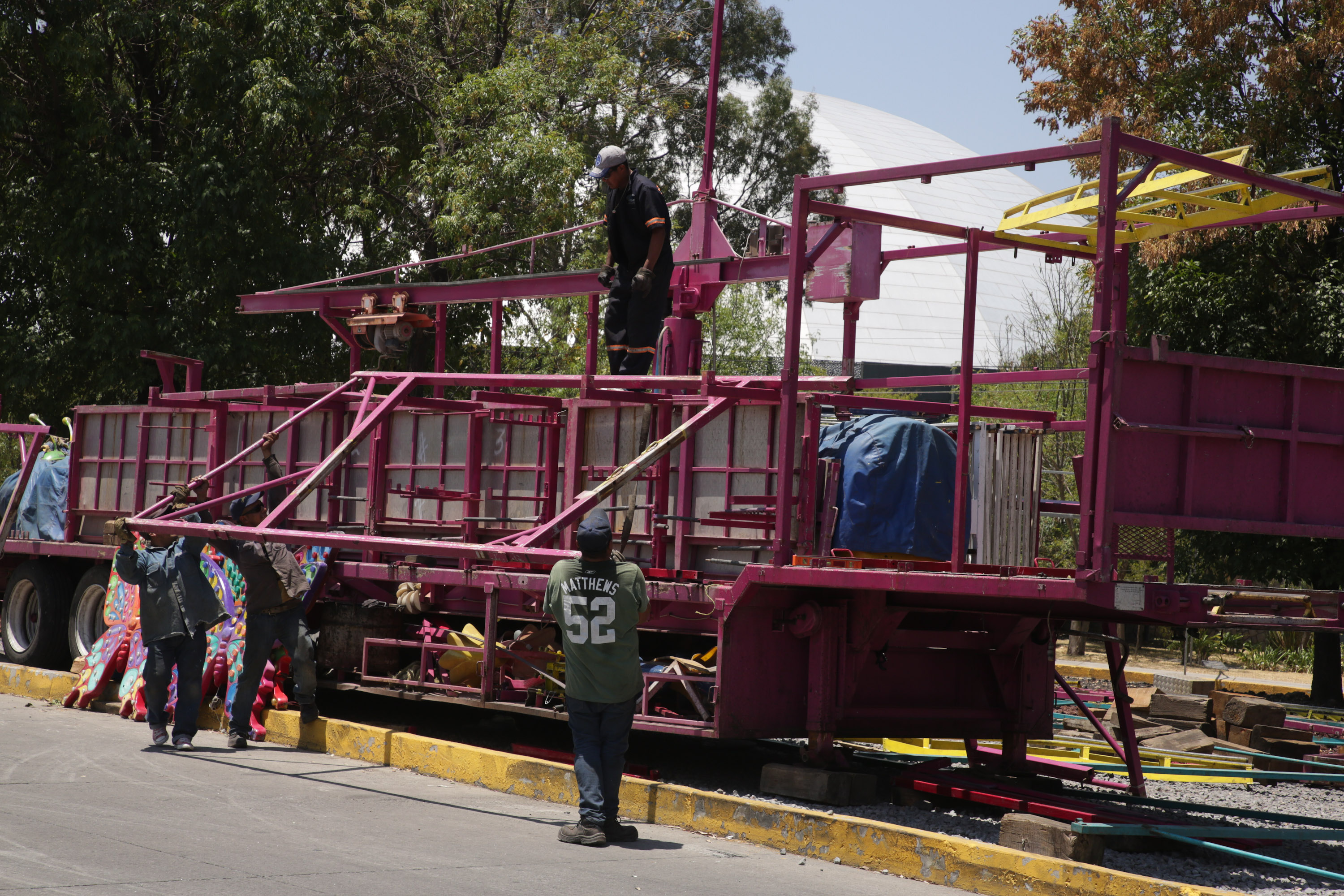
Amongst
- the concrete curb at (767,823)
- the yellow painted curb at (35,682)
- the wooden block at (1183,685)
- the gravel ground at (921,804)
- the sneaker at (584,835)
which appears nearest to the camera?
the concrete curb at (767,823)

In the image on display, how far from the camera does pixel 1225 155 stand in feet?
29.2

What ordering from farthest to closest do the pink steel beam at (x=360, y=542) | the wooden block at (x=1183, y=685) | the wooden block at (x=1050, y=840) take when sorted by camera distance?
the wooden block at (x=1183, y=685)
the pink steel beam at (x=360, y=542)
the wooden block at (x=1050, y=840)

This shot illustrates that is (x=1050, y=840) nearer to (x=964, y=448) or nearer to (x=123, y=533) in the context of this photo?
(x=964, y=448)

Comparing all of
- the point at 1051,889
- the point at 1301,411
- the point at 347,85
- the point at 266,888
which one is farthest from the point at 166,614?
the point at 347,85

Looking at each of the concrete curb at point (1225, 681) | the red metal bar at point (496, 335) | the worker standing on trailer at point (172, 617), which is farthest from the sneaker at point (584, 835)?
the concrete curb at point (1225, 681)

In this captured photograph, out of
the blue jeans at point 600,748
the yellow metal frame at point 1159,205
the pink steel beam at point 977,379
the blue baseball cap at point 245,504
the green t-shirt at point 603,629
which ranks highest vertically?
the yellow metal frame at point 1159,205

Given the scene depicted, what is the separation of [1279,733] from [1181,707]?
126cm

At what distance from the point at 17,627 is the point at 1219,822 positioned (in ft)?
40.7

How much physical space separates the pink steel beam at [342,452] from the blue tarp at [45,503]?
564cm

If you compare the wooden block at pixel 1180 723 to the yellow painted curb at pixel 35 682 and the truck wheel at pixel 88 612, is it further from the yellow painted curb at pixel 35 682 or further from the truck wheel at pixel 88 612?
the truck wheel at pixel 88 612

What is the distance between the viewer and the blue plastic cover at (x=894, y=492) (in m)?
8.62

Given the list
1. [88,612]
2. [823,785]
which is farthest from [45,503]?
[823,785]

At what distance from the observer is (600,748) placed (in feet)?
24.5

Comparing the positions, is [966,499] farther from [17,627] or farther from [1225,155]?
[17,627]
